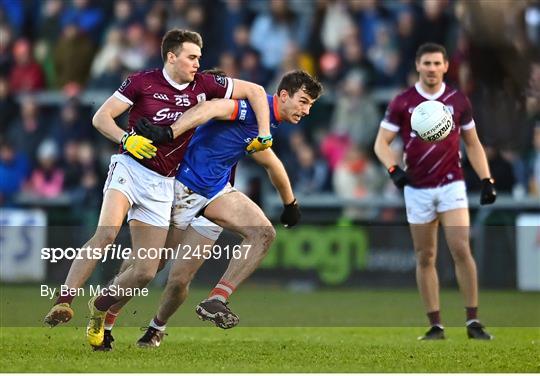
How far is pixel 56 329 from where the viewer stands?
12.0 metres

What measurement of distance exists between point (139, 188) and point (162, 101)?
0.72 metres

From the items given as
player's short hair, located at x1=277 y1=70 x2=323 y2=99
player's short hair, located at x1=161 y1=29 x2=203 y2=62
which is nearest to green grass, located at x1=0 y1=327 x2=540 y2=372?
player's short hair, located at x1=277 y1=70 x2=323 y2=99

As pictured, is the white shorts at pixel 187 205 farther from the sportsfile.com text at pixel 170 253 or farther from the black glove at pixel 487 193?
the black glove at pixel 487 193

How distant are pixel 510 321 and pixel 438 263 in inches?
134

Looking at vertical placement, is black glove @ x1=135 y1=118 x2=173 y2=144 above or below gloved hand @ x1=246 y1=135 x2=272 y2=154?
above

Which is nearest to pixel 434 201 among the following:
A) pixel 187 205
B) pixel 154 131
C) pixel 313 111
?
pixel 187 205

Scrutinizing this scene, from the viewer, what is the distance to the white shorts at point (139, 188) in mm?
9875

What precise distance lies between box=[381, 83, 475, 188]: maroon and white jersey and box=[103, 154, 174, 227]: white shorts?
3066 millimetres

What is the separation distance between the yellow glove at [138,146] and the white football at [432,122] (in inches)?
116

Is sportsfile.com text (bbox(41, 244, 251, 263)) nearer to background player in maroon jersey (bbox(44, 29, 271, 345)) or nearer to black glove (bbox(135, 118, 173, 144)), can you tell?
background player in maroon jersey (bbox(44, 29, 271, 345))

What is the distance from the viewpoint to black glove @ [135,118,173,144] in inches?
379

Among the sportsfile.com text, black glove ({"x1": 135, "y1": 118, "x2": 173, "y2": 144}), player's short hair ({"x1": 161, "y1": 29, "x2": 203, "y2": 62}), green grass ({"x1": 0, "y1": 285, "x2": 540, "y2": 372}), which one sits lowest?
green grass ({"x1": 0, "y1": 285, "x2": 540, "y2": 372})

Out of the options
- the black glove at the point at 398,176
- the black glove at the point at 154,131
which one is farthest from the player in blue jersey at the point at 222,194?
the black glove at the point at 398,176

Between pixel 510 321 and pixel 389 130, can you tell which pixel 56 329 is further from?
pixel 510 321
